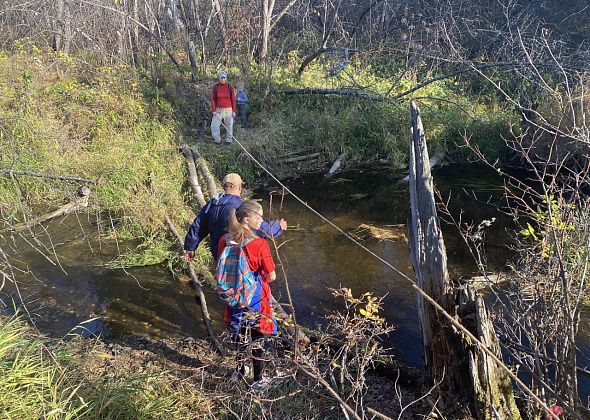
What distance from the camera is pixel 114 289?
5.89 meters

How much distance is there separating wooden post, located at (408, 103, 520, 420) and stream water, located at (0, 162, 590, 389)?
1261mm

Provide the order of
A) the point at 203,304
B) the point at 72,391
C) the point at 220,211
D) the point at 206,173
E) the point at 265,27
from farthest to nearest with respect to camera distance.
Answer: the point at 265,27 < the point at 206,173 < the point at 203,304 < the point at 220,211 < the point at 72,391

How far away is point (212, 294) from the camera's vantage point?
575cm

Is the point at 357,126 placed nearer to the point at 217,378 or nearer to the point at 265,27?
the point at 265,27

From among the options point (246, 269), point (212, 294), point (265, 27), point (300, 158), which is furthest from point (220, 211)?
point (265, 27)

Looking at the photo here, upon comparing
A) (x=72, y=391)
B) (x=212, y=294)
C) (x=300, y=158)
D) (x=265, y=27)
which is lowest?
(x=212, y=294)

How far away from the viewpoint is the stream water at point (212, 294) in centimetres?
514

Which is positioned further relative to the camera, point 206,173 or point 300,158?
point 300,158

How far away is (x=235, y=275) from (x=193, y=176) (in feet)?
18.2

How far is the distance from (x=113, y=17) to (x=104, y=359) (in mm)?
11020

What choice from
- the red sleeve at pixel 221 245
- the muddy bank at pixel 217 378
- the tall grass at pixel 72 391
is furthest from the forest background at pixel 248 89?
the tall grass at pixel 72 391

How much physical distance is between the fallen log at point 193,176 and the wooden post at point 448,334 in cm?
497

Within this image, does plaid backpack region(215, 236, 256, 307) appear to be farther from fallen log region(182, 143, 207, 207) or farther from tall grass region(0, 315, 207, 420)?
fallen log region(182, 143, 207, 207)

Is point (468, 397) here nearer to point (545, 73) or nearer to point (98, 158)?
point (98, 158)
